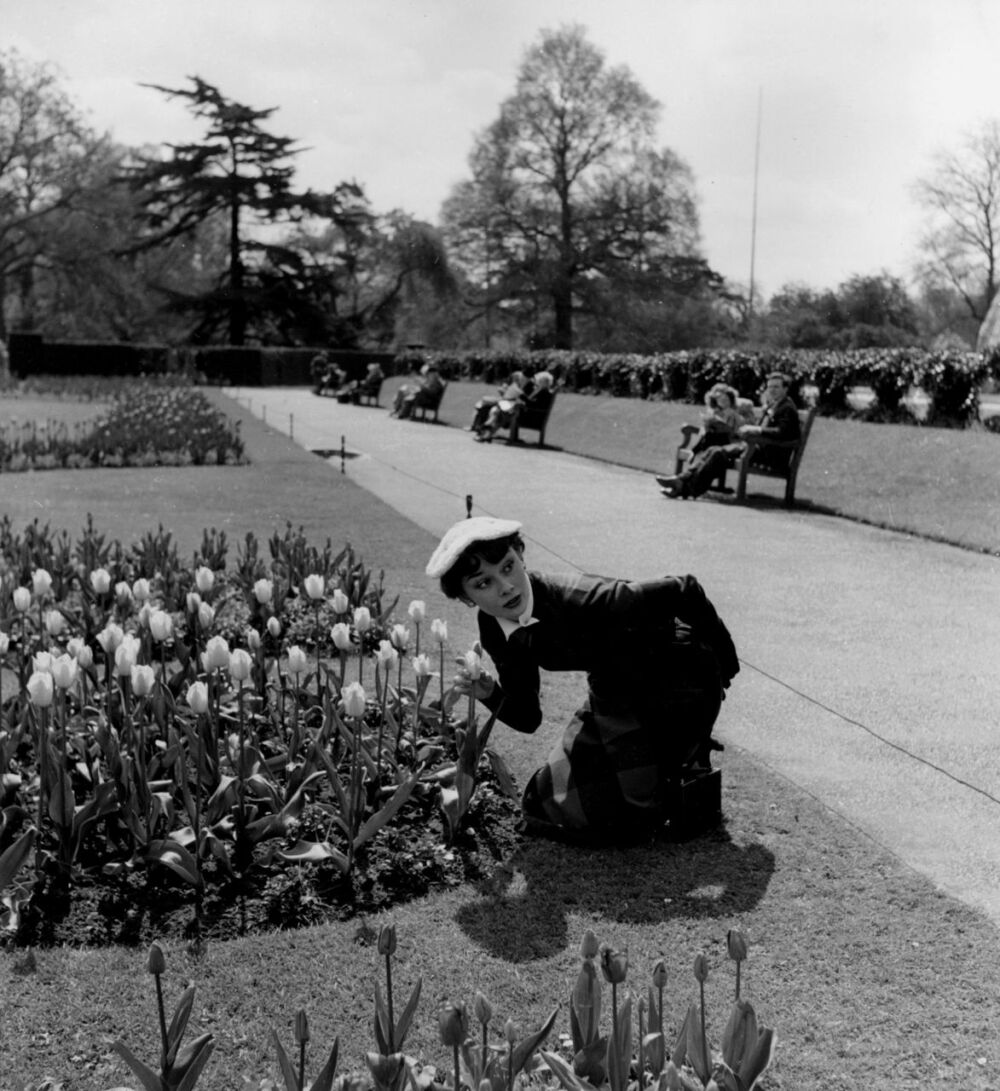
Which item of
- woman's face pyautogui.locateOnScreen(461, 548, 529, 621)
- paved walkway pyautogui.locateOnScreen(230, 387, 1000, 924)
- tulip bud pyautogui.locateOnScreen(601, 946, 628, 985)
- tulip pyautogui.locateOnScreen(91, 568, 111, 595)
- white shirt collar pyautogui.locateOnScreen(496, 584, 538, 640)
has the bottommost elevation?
paved walkway pyautogui.locateOnScreen(230, 387, 1000, 924)

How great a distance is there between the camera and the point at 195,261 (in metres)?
65.7

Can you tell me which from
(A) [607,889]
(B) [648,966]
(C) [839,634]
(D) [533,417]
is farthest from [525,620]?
(D) [533,417]

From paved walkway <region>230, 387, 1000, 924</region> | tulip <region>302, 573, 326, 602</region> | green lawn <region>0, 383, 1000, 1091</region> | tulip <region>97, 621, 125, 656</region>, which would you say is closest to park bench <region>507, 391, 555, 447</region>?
paved walkway <region>230, 387, 1000, 924</region>

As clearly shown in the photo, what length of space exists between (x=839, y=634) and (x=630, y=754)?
9.70 feet

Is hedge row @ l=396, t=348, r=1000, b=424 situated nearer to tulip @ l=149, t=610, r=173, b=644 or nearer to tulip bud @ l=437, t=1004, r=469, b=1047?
tulip @ l=149, t=610, r=173, b=644

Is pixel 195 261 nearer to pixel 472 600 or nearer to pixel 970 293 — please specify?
pixel 970 293

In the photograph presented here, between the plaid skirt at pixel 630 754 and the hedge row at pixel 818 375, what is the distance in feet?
36.8

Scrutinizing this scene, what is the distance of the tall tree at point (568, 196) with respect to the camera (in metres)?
44.2

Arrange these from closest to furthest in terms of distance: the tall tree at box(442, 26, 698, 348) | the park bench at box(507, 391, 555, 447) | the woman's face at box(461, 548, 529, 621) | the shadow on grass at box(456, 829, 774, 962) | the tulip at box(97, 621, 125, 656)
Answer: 1. the shadow on grass at box(456, 829, 774, 962)
2. the woman's face at box(461, 548, 529, 621)
3. the tulip at box(97, 621, 125, 656)
4. the park bench at box(507, 391, 555, 447)
5. the tall tree at box(442, 26, 698, 348)

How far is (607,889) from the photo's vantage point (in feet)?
10.9

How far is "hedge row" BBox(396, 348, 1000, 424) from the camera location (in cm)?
1391

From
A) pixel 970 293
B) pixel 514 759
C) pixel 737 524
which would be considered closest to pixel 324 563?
pixel 514 759

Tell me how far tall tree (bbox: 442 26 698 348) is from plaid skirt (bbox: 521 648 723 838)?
1663 inches

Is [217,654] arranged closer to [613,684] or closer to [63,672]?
[63,672]
